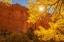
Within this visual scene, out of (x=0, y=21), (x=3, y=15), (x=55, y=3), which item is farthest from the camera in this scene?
(x=3, y=15)

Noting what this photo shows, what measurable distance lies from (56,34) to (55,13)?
1538mm

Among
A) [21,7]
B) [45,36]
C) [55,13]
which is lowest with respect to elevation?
[45,36]

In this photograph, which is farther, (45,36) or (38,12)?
(45,36)

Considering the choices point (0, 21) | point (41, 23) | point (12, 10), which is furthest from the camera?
point (41, 23)

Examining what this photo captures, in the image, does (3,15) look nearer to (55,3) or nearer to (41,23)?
(41,23)

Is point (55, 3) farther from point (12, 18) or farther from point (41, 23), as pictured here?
point (41, 23)

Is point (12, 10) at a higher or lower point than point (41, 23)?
higher

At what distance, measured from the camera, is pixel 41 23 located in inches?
1698

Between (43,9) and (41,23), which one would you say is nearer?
(43,9)

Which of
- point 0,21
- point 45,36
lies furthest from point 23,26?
point 45,36

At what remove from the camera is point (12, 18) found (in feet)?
127

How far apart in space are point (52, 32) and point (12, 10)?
31.8 metres

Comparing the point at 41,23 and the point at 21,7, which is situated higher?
the point at 21,7

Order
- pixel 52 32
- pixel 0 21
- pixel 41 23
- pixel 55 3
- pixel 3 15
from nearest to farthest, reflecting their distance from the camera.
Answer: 1. pixel 55 3
2. pixel 52 32
3. pixel 0 21
4. pixel 3 15
5. pixel 41 23
